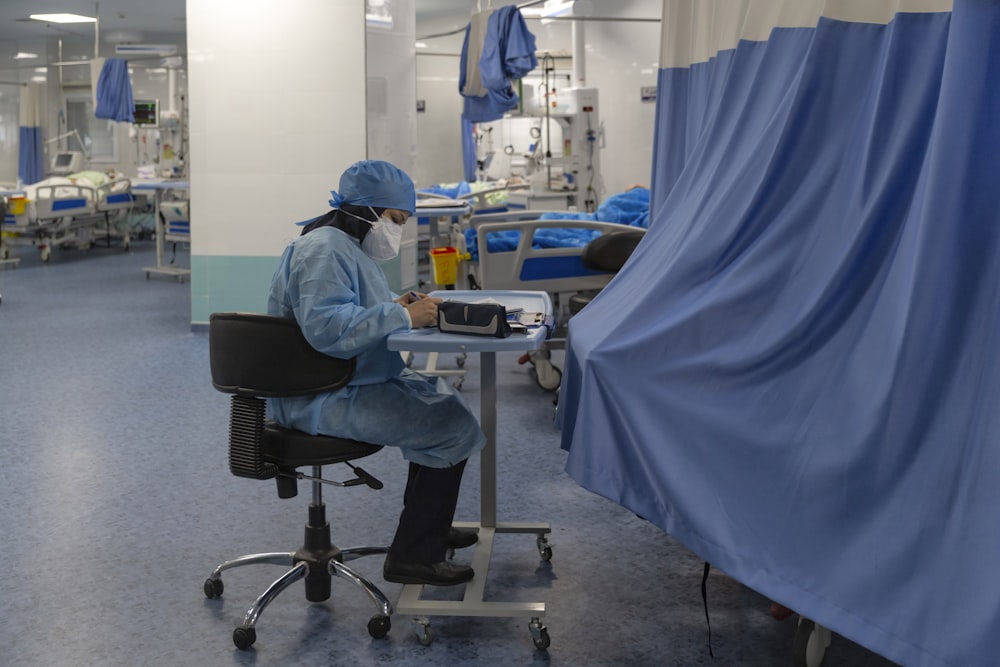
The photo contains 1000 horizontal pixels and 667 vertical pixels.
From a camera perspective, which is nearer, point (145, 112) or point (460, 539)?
point (460, 539)

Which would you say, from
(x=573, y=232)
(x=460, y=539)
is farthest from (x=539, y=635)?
(x=573, y=232)

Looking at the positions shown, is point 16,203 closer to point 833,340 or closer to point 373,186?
point 373,186

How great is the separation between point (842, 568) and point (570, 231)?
12.9 feet

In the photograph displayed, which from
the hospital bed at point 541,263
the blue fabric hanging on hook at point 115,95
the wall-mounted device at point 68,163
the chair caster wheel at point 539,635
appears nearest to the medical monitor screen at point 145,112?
the blue fabric hanging on hook at point 115,95

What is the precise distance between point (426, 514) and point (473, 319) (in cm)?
57

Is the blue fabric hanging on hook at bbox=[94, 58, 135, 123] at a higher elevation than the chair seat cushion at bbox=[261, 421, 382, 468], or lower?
higher

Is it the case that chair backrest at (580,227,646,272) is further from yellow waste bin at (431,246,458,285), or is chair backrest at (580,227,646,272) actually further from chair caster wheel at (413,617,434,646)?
chair caster wheel at (413,617,434,646)

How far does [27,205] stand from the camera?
1047 cm

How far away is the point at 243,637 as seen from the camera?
269 centimetres

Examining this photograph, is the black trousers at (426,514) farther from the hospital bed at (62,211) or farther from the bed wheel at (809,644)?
the hospital bed at (62,211)

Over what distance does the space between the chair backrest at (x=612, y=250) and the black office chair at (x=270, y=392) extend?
243 cm

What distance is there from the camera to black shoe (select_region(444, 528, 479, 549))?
10.6 feet

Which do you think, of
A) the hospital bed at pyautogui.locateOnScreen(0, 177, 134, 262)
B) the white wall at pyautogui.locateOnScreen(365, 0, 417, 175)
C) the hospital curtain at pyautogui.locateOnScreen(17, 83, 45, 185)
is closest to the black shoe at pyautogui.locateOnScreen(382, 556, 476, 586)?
the white wall at pyautogui.locateOnScreen(365, 0, 417, 175)

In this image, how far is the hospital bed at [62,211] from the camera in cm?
1055
